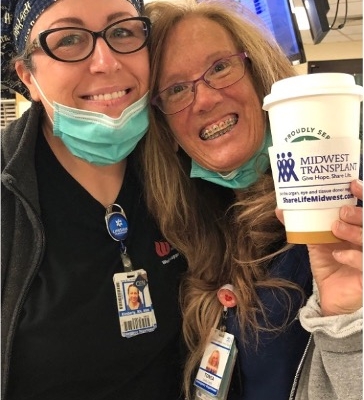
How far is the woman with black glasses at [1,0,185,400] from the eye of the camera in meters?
1.22

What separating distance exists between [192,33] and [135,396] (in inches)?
44.7

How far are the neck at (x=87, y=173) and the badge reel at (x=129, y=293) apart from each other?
0.07 metres

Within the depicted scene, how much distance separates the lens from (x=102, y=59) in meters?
1.31

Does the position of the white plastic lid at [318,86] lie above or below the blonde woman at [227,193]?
above

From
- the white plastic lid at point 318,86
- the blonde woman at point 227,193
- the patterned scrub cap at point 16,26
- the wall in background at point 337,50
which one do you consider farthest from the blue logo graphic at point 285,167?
the wall in background at point 337,50

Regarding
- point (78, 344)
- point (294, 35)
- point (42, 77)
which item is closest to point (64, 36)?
point (42, 77)

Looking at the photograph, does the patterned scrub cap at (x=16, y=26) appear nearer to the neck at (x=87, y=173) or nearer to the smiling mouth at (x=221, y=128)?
the neck at (x=87, y=173)

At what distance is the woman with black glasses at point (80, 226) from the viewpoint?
122cm

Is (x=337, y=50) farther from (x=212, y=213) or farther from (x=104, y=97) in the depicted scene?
(x=104, y=97)

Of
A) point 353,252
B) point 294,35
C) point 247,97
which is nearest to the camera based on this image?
point 353,252

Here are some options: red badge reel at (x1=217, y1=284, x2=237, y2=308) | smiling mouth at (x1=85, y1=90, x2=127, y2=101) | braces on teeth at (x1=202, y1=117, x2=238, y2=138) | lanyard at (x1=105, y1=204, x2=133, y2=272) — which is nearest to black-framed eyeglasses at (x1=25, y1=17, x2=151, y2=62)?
smiling mouth at (x1=85, y1=90, x2=127, y2=101)

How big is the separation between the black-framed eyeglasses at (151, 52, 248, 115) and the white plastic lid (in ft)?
1.88

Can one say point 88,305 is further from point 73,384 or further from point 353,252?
point 353,252

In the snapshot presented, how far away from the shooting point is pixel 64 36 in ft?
4.33
